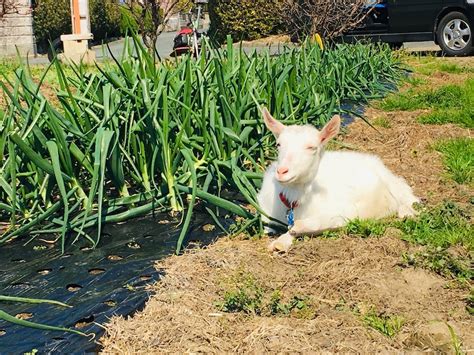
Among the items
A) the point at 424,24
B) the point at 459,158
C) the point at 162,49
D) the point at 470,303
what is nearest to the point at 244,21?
the point at 162,49

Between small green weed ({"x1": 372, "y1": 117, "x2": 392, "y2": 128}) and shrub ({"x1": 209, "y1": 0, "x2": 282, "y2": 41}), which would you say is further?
shrub ({"x1": 209, "y1": 0, "x2": 282, "y2": 41})

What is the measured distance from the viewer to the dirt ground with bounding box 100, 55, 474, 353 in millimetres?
2328

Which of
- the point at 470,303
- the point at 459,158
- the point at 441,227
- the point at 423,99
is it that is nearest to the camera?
the point at 470,303

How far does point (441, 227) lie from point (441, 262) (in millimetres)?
506

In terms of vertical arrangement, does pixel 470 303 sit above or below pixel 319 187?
below

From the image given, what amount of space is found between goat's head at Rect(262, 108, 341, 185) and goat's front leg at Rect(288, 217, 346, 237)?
0.20m

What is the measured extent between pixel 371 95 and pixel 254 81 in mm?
3024

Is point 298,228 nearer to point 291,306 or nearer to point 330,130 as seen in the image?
point 330,130

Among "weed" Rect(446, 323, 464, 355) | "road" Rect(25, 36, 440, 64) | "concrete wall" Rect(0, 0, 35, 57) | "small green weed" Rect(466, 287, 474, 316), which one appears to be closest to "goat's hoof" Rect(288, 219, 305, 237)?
"small green weed" Rect(466, 287, 474, 316)

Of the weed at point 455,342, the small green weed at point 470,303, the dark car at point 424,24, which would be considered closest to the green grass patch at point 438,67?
the dark car at point 424,24

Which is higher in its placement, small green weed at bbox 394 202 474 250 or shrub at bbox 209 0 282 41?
shrub at bbox 209 0 282 41

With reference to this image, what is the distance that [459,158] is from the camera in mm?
4809

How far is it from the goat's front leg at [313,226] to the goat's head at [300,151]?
0.65ft

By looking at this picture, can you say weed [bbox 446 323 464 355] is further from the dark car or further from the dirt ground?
the dark car
